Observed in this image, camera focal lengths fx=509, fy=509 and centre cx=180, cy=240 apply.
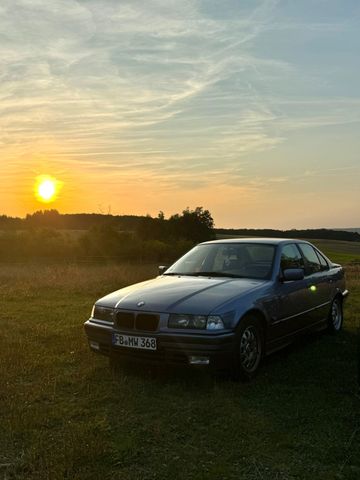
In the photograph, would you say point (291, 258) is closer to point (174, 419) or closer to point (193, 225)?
point (174, 419)

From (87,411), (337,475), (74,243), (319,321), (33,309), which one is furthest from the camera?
(74,243)

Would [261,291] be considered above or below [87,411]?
above

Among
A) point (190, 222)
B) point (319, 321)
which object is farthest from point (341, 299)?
point (190, 222)

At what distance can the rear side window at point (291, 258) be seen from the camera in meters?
6.72

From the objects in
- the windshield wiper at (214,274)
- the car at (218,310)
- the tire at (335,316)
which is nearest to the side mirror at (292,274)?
the car at (218,310)

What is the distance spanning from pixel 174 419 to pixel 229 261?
271 cm

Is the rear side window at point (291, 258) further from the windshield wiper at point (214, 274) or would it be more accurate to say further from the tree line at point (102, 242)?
the tree line at point (102, 242)

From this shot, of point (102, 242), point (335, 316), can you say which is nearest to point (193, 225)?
point (102, 242)

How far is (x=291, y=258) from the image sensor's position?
6.98 metres

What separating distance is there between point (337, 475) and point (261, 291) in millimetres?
2634

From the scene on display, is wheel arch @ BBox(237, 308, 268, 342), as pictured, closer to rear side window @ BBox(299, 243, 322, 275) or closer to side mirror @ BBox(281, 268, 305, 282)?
side mirror @ BBox(281, 268, 305, 282)

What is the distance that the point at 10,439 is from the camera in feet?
13.2

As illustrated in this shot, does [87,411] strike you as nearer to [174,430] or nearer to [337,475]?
[174,430]

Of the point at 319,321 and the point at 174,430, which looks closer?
the point at 174,430
